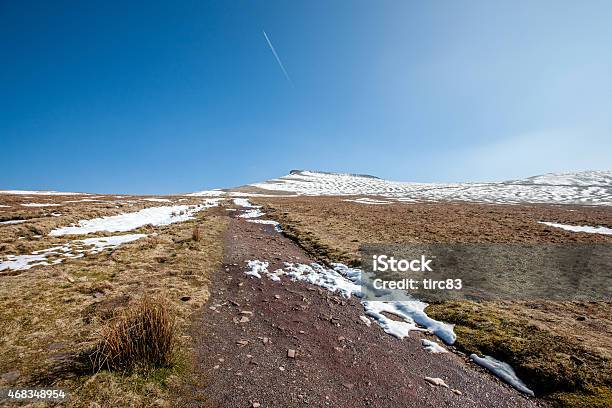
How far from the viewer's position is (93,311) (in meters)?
8.12

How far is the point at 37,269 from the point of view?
38.0ft

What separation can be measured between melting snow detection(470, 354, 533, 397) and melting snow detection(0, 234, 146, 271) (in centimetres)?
1636

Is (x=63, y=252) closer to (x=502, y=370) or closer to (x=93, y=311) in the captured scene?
(x=93, y=311)

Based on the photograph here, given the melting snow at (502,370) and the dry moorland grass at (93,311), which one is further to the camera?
the melting snow at (502,370)

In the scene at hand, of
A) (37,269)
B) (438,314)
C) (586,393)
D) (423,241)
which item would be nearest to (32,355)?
(37,269)

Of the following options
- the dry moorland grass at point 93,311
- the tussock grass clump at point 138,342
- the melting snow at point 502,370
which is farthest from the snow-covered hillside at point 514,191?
the tussock grass clump at point 138,342

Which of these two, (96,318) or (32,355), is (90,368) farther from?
(96,318)

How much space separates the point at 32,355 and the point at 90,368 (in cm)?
166

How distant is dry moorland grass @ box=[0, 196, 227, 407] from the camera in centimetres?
522

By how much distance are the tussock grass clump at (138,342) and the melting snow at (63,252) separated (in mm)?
9944

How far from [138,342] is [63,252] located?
12727mm

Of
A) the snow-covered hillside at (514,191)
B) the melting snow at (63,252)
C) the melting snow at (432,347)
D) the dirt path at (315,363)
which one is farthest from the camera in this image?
the snow-covered hillside at (514,191)

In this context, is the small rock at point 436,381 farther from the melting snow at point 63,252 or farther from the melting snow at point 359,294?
the melting snow at point 63,252

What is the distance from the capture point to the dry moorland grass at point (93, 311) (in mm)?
5223
